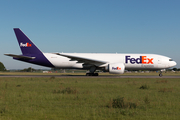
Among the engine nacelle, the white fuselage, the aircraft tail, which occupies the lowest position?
the engine nacelle

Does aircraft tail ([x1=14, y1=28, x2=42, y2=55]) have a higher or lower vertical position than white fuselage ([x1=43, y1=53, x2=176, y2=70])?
higher

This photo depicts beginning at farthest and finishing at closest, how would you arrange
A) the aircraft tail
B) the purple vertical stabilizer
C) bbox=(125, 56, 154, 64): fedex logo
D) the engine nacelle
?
the aircraft tail
the purple vertical stabilizer
bbox=(125, 56, 154, 64): fedex logo
the engine nacelle

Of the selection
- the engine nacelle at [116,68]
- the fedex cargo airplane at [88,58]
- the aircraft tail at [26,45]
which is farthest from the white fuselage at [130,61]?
the engine nacelle at [116,68]

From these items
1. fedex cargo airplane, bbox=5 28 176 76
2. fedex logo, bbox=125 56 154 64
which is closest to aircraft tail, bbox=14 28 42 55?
fedex cargo airplane, bbox=5 28 176 76

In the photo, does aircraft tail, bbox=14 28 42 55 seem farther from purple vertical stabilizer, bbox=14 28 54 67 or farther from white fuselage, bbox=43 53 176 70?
white fuselage, bbox=43 53 176 70

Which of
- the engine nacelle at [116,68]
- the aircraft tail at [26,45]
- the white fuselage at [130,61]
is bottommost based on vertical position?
the engine nacelle at [116,68]

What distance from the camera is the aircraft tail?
103ft

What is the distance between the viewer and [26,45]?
3155 cm

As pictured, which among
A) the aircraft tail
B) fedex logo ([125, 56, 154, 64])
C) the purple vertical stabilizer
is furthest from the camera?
the aircraft tail

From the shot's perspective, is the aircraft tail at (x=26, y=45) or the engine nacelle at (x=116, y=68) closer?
the engine nacelle at (x=116, y=68)

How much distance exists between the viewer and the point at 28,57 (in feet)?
99.9

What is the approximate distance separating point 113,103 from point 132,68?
24178 mm

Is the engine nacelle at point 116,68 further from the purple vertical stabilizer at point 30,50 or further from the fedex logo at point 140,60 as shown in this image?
the purple vertical stabilizer at point 30,50

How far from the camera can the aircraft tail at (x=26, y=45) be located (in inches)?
1237
